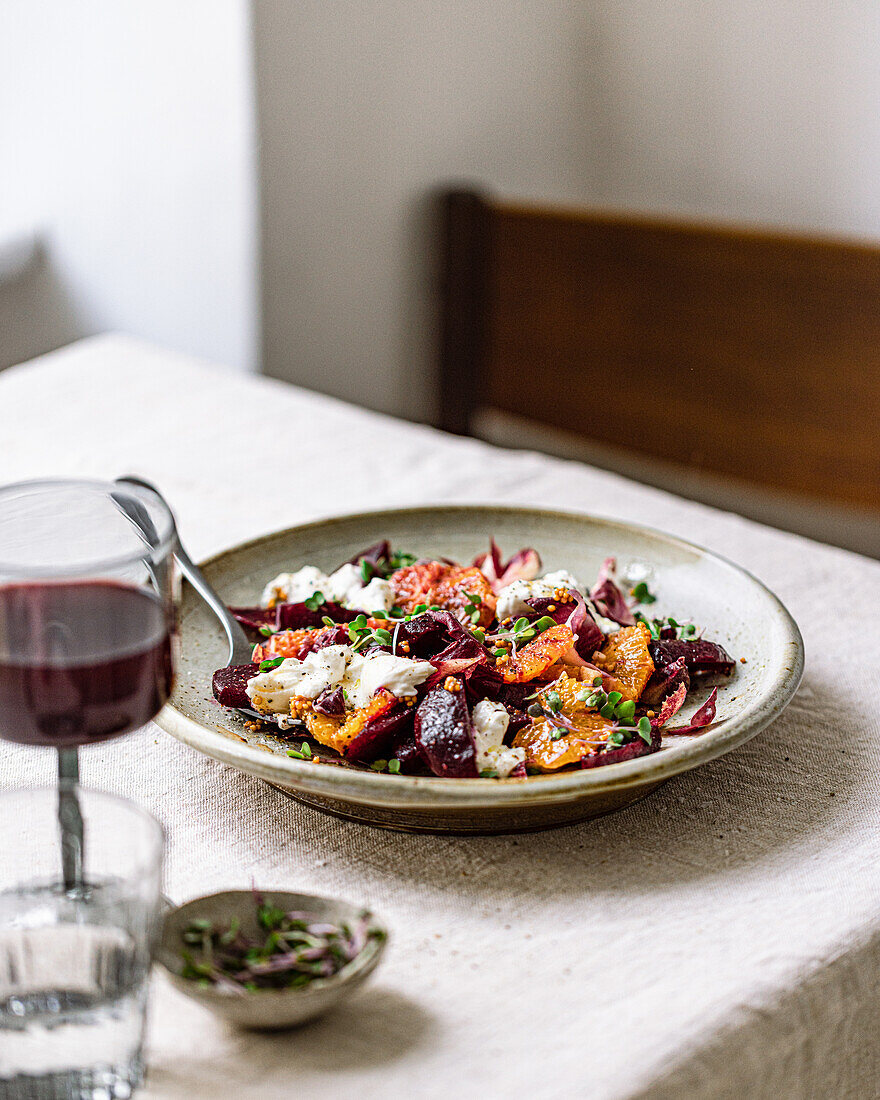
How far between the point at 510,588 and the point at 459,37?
88.4 inches

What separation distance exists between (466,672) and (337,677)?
0.29 ft

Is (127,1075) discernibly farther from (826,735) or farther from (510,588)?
(826,735)

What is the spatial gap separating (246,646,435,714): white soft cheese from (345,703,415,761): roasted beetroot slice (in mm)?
13

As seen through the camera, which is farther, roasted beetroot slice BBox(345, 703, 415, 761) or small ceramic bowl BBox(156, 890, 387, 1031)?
roasted beetroot slice BBox(345, 703, 415, 761)

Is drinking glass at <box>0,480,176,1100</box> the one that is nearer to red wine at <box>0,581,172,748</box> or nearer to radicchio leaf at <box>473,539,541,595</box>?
red wine at <box>0,581,172,748</box>

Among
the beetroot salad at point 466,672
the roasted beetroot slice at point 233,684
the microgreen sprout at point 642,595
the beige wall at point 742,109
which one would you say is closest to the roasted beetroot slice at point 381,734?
the beetroot salad at point 466,672

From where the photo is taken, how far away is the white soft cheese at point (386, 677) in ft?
2.75

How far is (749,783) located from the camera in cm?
92

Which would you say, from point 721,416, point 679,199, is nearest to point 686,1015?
point 721,416

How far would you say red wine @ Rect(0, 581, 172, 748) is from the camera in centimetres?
63

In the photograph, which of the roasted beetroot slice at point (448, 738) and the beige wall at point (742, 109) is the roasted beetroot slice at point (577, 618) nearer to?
the roasted beetroot slice at point (448, 738)

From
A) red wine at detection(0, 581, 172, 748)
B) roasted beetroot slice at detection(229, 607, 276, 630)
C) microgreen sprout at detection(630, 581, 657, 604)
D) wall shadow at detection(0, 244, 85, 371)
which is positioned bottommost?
wall shadow at detection(0, 244, 85, 371)

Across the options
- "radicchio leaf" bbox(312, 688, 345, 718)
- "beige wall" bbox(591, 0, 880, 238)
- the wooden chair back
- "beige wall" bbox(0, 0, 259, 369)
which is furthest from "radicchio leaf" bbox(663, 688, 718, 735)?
"beige wall" bbox(591, 0, 880, 238)

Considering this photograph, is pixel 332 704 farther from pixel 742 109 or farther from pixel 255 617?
pixel 742 109
